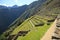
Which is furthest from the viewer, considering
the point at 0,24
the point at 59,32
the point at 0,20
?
the point at 0,20

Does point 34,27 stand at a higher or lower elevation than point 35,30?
lower

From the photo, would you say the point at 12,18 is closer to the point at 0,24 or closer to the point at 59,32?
the point at 0,24

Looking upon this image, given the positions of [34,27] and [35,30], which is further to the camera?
[34,27]

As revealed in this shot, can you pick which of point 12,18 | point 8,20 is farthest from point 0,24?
point 12,18

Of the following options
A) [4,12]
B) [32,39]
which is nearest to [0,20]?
[4,12]

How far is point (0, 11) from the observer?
19000 cm

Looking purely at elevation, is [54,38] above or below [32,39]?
above

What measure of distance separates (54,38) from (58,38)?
130 mm

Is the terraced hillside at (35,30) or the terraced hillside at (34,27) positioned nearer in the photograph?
the terraced hillside at (35,30)

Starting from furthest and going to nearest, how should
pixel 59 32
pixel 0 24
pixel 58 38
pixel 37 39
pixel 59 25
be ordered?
pixel 0 24
pixel 37 39
pixel 59 25
pixel 59 32
pixel 58 38

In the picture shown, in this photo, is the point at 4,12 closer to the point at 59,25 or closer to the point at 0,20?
the point at 0,20

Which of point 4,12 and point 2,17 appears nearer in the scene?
point 2,17

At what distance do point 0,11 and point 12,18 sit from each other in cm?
1660

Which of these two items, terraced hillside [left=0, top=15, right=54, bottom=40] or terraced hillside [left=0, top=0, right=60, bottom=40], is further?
terraced hillside [left=0, top=0, right=60, bottom=40]
